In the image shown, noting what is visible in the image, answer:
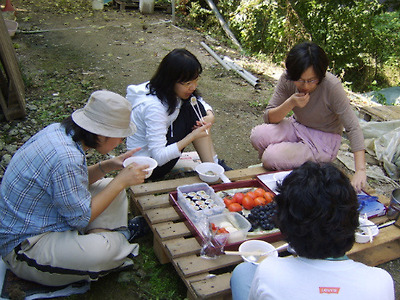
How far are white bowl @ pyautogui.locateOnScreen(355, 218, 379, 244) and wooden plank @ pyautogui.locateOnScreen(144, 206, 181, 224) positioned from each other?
1.21 metres

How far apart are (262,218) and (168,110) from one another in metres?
1.10

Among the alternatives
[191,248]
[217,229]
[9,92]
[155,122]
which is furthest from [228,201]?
[9,92]

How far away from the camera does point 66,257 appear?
6.48 feet

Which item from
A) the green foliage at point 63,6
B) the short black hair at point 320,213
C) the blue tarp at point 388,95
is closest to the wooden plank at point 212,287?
the short black hair at point 320,213

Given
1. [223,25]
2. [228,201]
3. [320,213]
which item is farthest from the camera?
[223,25]

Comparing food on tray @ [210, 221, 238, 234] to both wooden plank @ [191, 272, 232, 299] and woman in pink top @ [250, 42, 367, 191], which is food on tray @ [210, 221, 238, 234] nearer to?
wooden plank @ [191, 272, 232, 299]

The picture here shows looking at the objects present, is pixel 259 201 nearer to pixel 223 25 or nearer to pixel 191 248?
pixel 191 248

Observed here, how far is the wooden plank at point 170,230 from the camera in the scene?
2.29m

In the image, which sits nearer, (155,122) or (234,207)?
(234,207)

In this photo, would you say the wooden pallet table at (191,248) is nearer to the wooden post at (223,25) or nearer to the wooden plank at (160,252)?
the wooden plank at (160,252)

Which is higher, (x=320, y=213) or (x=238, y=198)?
(x=320, y=213)

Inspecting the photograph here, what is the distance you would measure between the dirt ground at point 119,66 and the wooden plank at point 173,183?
749 millimetres

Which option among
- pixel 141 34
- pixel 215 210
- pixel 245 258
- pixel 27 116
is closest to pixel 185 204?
pixel 215 210

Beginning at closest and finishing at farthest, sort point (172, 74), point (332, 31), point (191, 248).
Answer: point (191, 248) → point (172, 74) → point (332, 31)
